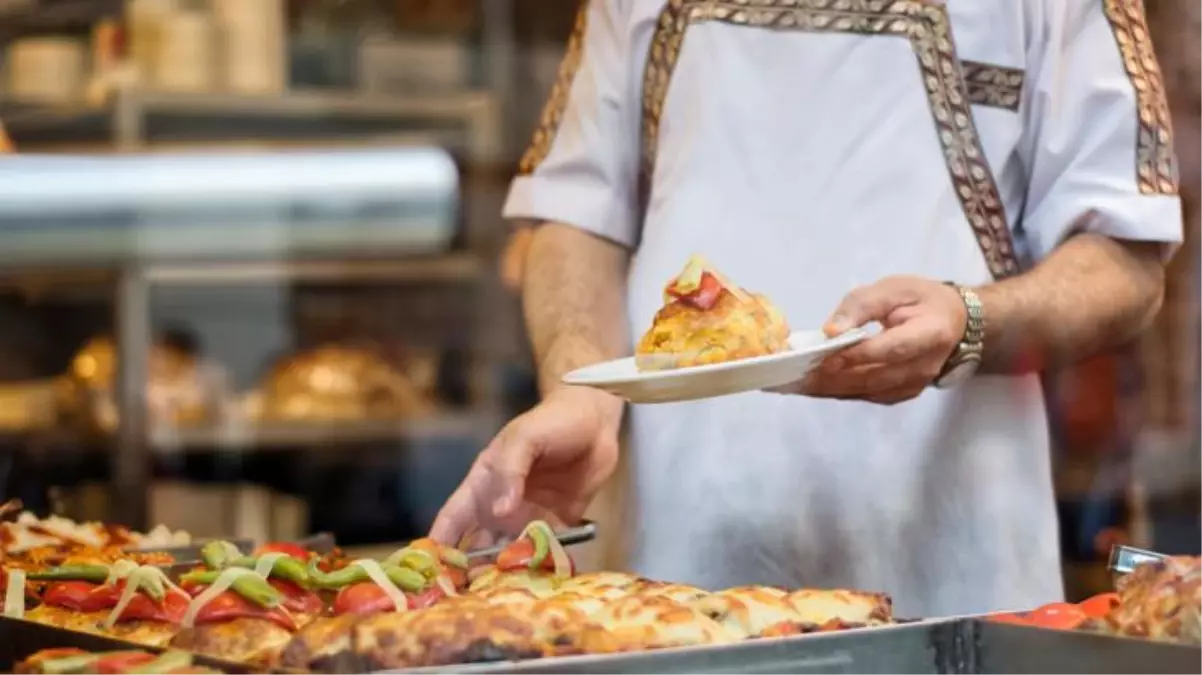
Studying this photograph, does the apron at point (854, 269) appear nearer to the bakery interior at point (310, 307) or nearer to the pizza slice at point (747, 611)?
the pizza slice at point (747, 611)

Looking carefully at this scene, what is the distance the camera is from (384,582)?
1447 mm

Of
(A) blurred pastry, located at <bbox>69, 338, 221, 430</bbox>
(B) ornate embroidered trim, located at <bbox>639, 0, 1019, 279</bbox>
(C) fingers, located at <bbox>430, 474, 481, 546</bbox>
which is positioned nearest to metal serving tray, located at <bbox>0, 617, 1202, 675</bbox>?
(C) fingers, located at <bbox>430, 474, 481, 546</bbox>

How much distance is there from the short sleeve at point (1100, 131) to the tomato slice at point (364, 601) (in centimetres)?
92

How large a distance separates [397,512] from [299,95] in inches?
41.4

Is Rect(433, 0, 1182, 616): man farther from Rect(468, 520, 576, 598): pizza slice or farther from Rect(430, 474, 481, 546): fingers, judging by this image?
Rect(468, 520, 576, 598): pizza slice

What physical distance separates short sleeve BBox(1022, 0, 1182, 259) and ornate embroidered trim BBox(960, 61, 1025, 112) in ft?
0.08

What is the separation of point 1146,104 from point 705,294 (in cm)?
59

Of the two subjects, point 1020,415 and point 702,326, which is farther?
point 1020,415

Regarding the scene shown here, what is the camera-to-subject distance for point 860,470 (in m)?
2.11

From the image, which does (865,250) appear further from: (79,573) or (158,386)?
(158,386)

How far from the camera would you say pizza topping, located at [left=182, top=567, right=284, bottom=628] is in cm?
140

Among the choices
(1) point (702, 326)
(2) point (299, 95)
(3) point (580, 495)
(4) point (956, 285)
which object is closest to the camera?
(1) point (702, 326)

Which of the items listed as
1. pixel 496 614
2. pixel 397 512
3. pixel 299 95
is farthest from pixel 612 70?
pixel 397 512

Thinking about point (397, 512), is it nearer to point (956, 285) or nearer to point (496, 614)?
point (956, 285)
